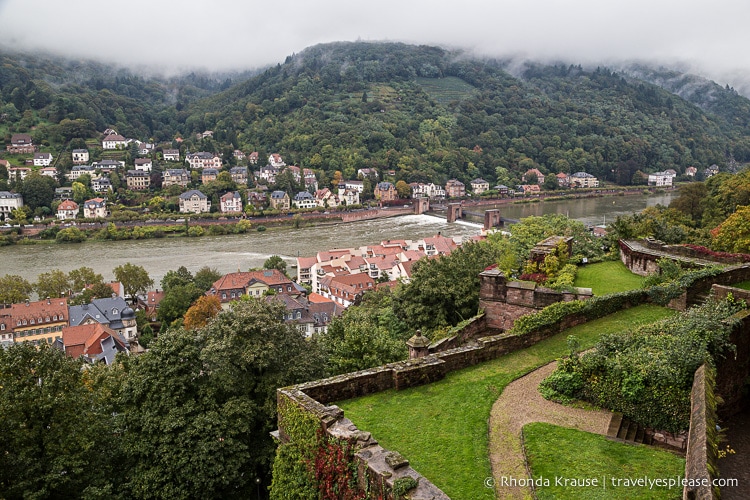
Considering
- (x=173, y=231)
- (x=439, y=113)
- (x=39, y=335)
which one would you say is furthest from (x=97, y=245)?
(x=439, y=113)

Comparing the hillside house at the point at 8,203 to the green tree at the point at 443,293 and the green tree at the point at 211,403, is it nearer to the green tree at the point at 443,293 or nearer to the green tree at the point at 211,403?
the green tree at the point at 443,293

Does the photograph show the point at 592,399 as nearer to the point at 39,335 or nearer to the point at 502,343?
the point at 502,343

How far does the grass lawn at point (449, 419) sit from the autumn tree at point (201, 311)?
27779mm

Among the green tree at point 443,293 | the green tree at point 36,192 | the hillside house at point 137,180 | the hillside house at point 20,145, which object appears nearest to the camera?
the green tree at point 443,293

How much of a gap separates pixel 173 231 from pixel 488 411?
69.9 m

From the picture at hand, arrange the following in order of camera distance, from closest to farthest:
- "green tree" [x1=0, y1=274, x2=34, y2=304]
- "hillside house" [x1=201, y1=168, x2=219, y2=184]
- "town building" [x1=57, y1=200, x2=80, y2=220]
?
"green tree" [x1=0, y1=274, x2=34, y2=304] < "town building" [x1=57, y1=200, x2=80, y2=220] < "hillside house" [x1=201, y1=168, x2=219, y2=184]

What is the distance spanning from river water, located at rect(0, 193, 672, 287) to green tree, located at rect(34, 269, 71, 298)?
6.77 meters

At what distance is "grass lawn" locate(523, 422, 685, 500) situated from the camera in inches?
225

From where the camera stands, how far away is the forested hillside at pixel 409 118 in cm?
11981

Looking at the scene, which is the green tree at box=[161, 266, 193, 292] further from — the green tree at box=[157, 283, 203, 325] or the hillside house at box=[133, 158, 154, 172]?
the hillside house at box=[133, 158, 154, 172]

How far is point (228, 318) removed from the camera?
12.1 m

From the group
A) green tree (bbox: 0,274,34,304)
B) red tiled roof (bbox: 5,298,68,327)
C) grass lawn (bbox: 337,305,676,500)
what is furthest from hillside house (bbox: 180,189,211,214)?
grass lawn (bbox: 337,305,676,500)

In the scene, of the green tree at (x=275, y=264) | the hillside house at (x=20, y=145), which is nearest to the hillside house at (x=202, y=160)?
the hillside house at (x=20, y=145)

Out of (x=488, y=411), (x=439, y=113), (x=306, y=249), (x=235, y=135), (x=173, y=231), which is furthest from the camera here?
(x=439, y=113)
